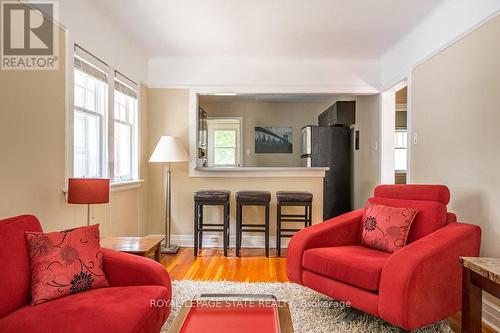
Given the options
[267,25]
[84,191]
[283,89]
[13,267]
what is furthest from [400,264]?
[283,89]

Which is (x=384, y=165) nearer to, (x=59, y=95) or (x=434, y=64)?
(x=434, y=64)

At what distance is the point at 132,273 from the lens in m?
1.73

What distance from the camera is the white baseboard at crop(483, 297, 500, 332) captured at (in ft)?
6.80

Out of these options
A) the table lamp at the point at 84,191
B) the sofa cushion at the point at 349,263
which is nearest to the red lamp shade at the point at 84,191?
the table lamp at the point at 84,191

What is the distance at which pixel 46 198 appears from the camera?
217 centimetres

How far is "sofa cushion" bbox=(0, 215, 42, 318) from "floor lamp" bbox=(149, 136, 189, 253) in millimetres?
2155

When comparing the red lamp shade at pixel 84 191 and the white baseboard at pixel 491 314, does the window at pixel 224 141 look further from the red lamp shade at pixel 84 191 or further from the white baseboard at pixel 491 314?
the white baseboard at pixel 491 314

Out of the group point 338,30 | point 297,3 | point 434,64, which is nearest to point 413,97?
point 434,64

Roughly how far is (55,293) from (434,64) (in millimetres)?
3415

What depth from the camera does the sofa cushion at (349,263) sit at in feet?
6.13

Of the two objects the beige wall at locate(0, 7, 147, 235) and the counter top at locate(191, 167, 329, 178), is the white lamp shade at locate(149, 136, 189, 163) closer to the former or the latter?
the counter top at locate(191, 167, 329, 178)

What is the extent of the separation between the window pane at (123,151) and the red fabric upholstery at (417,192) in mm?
2724

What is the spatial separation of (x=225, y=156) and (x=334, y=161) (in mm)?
2537

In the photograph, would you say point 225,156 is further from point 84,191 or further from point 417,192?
point 417,192
